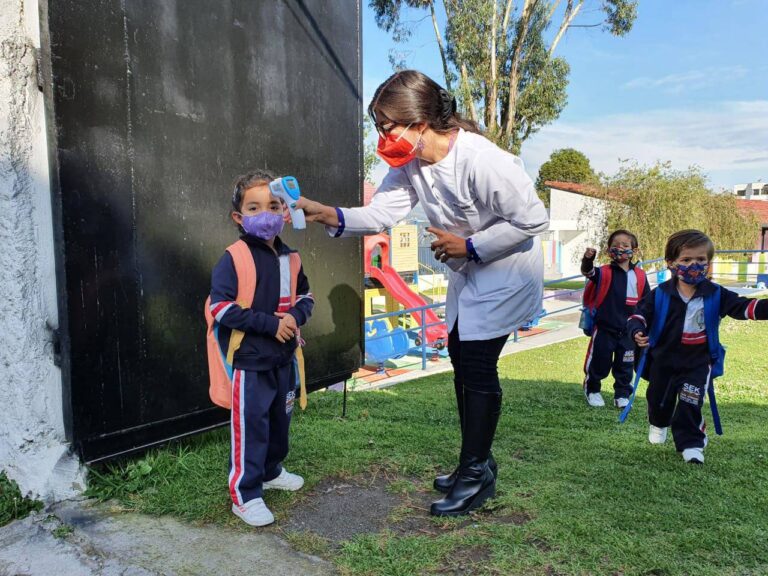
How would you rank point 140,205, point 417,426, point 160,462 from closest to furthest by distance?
point 140,205 → point 160,462 → point 417,426

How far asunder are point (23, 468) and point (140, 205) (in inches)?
51.6

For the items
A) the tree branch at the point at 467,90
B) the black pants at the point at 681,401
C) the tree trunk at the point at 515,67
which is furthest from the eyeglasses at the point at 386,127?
the tree trunk at the point at 515,67

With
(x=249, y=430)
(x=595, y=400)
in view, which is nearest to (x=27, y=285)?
(x=249, y=430)

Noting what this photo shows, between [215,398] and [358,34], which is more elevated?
[358,34]

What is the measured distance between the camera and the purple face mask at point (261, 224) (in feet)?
8.84

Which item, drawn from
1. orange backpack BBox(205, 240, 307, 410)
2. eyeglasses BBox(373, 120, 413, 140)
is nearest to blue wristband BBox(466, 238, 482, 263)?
eyeglasses BBox(373, 120, 413, 140)

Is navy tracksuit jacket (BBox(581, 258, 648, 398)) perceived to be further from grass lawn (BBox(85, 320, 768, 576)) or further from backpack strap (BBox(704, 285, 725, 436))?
backpack strap (BBox(704, 285, 725, 436))

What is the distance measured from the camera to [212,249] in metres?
3.24

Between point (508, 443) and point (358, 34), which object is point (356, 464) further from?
point (358, 34)

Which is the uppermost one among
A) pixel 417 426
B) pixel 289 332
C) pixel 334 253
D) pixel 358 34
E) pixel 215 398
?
pixel 358 34

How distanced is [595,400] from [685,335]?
199 cm

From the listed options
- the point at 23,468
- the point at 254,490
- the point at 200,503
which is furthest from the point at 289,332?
the point at 23,468

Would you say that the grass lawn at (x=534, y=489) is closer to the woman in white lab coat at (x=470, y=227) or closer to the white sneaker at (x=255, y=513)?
the white sneaker at (x=255, y=513)

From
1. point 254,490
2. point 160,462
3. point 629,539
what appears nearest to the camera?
point 629,539
